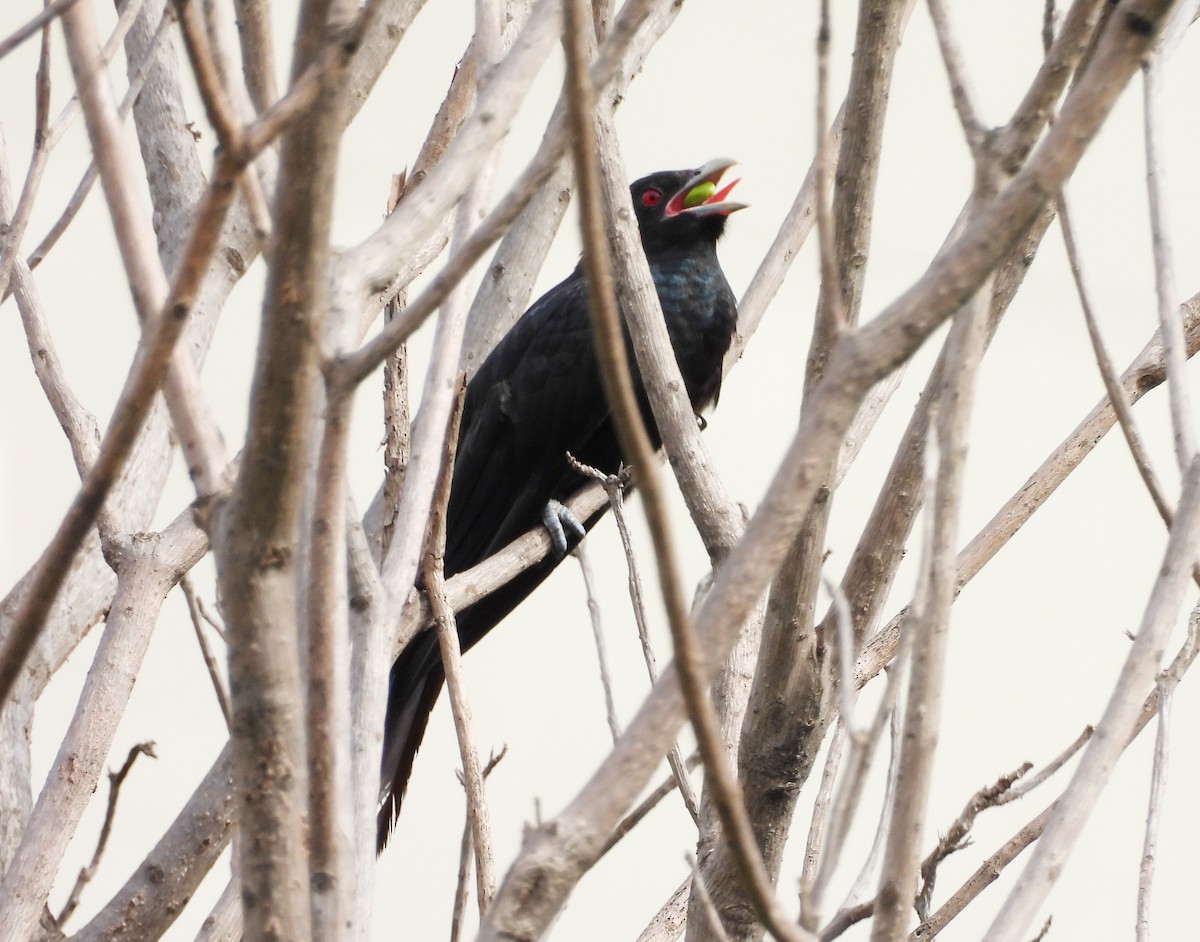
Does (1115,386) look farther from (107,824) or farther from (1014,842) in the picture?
(107,824)

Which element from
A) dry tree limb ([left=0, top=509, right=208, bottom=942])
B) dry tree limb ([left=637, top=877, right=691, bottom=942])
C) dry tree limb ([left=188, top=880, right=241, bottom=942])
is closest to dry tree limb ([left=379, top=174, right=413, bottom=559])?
dry tree limb ([left=0, top=509, right=208, bottom=942])

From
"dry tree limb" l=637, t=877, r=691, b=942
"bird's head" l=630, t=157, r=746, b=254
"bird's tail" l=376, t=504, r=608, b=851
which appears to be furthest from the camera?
"bird's head" l=630, t=157, r=746, b=254

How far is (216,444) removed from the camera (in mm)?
881

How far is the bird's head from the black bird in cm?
7

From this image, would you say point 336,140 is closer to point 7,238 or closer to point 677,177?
point 7,238

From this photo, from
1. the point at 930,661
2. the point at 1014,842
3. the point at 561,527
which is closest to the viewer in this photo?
the point at 930,661

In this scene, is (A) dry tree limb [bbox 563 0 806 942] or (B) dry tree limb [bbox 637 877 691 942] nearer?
(A) dry tree limb [bbox 563 0 806 942]

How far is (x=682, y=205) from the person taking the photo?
3938mm

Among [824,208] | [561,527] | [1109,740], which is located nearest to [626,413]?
[824,208]

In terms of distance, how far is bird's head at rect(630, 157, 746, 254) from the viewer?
383 cm

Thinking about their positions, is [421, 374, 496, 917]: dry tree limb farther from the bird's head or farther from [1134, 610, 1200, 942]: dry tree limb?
the bird's head

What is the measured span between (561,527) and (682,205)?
3.86ft

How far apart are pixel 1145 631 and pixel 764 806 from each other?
2.15 feet

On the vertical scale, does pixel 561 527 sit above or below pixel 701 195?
below
